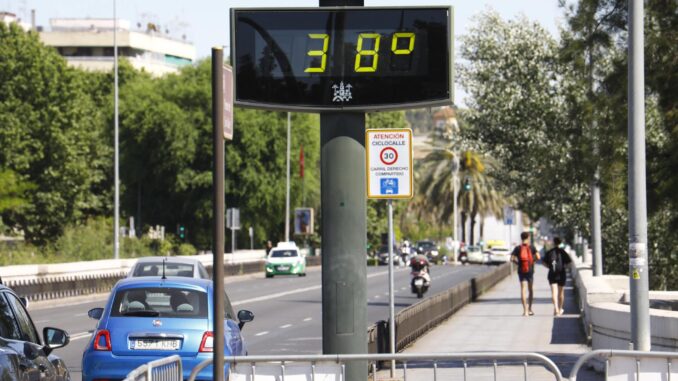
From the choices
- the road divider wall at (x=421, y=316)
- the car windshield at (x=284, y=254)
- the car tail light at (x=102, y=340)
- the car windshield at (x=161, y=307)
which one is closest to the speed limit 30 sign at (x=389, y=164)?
the road divider wall at (x=421, y=316)

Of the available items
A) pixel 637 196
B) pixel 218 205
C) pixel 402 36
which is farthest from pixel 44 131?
pixel 218 205

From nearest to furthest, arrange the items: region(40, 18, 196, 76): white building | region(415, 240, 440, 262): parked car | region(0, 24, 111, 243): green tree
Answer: region(0, 24, 111, 243): green tree, region(415, 240, 440, 262): parked car, region(40, 18, 196, 76): white building

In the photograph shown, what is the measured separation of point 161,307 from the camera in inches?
649

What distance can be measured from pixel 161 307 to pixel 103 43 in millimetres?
136114

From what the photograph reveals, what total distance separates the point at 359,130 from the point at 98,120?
8418 cm

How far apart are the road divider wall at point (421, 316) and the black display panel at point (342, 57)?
6.69 m

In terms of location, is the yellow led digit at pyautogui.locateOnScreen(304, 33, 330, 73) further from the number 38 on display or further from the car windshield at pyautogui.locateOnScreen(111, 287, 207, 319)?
the car windshield at pyautogui.locateOnScreen(111, 287, 207, 319)

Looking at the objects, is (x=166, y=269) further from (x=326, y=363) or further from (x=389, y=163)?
(x=326, y=363)

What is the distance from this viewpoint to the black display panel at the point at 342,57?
12253 millimetres

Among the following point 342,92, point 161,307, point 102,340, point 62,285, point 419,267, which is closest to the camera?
point 342,92

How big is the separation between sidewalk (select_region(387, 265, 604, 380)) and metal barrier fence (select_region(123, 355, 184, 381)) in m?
1.96

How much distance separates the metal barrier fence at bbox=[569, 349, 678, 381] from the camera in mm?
10984

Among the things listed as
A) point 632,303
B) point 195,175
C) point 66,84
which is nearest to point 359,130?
point 632,303

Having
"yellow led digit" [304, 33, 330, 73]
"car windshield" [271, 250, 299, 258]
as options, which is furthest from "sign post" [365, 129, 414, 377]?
"car windshield" [271, 250, 299, 258]
